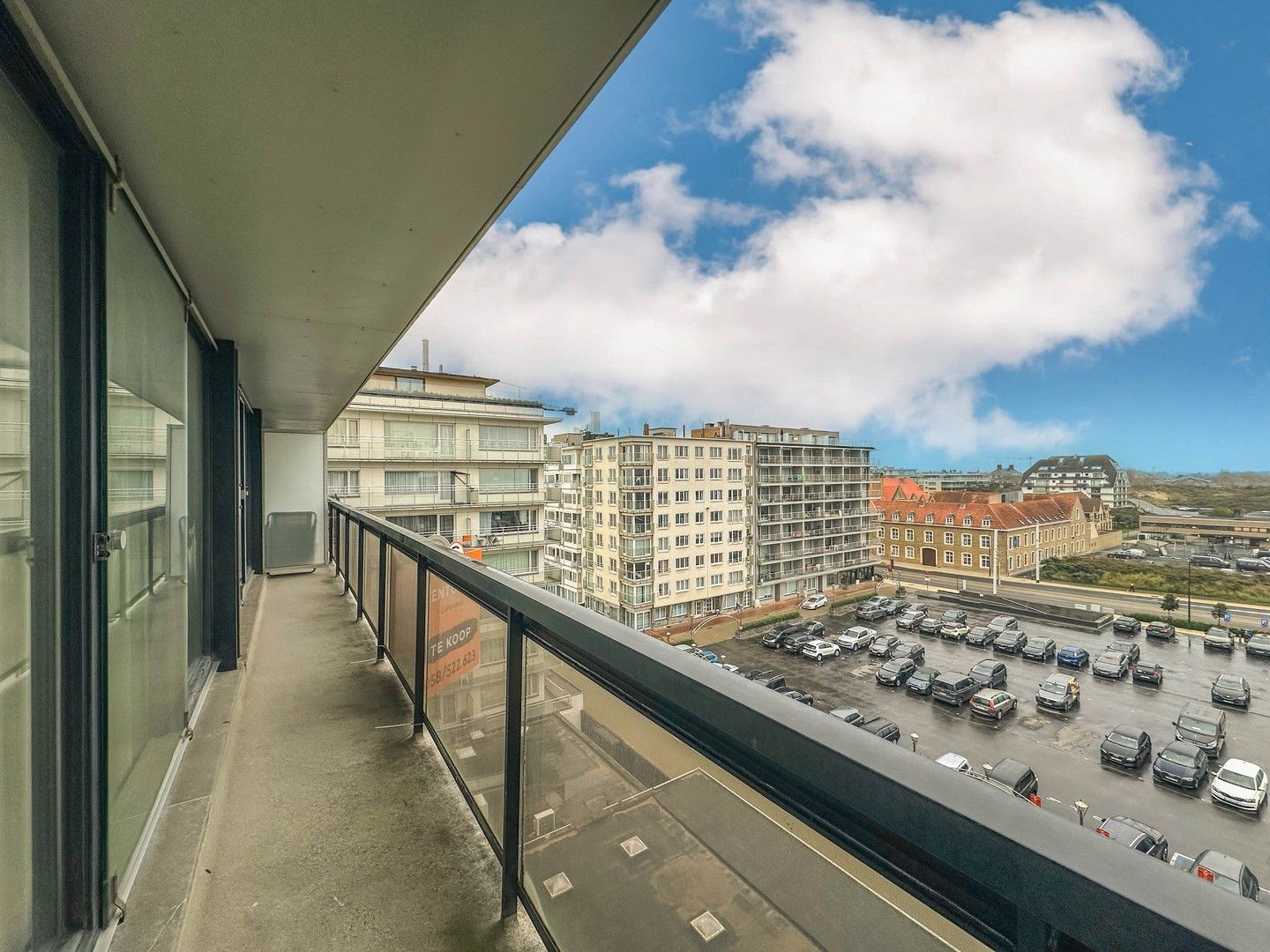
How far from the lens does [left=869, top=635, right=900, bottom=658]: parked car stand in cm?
1056

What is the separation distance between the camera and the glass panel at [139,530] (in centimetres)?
131

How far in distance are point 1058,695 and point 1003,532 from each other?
18.8ft

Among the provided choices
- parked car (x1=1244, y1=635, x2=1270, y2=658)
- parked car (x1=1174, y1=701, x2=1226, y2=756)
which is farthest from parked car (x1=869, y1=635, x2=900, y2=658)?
parked car (x1=1244, y1=635, x2=1270, y2=658)

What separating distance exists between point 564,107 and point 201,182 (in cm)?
113

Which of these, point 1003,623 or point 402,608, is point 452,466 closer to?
point 402,608

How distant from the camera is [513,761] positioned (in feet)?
4.29

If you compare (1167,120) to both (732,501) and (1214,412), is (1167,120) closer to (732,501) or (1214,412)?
(1214,412)

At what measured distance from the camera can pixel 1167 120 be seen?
21.3 meters

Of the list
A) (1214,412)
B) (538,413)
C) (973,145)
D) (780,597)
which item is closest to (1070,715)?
(538,413)

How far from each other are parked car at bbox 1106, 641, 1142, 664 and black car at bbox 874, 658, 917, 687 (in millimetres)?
2786

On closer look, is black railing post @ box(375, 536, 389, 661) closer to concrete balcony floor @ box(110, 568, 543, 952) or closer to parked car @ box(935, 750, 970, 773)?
concrete balcony floor @ box(110, 568, 543, 952)

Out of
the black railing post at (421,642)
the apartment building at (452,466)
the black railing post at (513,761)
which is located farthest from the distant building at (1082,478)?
the black railing post at (513,761)

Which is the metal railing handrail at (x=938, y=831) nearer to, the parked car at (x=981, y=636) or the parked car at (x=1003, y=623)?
the parked car at (x=981, y=636)

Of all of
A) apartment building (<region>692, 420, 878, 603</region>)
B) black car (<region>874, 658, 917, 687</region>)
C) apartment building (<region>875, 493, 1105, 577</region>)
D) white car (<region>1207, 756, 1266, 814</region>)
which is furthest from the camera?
apartment building (<region>692, 420, 878, 603</region>)
